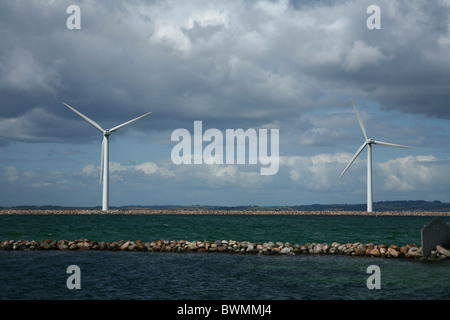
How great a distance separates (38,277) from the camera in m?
21.0

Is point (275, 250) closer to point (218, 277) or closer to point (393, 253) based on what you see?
point (393, 253)

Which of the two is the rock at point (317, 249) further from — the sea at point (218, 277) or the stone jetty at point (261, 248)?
the sea at point (218, 277)

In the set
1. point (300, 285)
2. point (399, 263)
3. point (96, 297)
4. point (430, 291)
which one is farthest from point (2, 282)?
point (399, 263)

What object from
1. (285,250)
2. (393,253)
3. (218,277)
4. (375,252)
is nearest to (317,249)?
(285,250)

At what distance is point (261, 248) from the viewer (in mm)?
31688

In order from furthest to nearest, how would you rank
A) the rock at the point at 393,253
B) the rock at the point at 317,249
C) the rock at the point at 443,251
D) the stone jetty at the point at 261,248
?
1. the rock at the point at 317,249
2. the stone jetty at the point at 261,248
3. the rock at the point at 393,253
4. the rock at the point at 443,251

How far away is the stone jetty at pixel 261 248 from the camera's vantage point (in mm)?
29891

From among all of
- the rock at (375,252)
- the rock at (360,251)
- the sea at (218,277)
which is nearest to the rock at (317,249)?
the sea at (218,277)

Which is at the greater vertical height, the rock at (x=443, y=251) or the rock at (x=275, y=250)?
the rock at (x=443, y=251)
